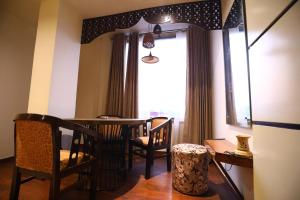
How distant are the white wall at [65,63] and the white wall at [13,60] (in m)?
0.54

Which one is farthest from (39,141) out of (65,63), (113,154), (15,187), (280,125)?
(65,63)

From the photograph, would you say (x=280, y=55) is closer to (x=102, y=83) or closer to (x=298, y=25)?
(x=298, y=25)

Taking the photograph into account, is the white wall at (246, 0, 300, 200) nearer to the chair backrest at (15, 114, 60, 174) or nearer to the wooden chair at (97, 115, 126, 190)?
the chair backrest at (15, 114, 60, 174)

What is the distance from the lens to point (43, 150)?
1065 mm

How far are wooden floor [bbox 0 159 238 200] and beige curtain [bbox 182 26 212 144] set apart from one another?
97 cm

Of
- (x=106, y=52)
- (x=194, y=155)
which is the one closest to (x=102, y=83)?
(x=106, y=52)

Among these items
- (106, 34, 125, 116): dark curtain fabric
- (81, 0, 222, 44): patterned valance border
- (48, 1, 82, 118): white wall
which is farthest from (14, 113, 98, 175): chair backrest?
(106, 34, 125, 116): dark curtain fabric

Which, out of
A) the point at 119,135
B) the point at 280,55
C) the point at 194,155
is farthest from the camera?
the point at 119,135

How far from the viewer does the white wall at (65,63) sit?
2.30m

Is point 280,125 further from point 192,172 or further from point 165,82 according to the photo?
point 165,82

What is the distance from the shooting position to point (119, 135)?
205 centimetres

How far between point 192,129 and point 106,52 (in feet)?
8.63

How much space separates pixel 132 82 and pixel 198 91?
55.0 inches

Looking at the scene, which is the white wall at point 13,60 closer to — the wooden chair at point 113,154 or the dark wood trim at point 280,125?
the wooden chair at point 113,154
